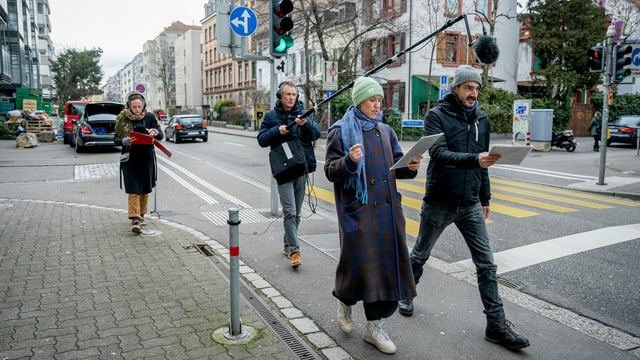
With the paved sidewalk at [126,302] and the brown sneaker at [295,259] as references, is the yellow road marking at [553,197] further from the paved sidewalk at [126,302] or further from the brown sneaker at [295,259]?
the paved sidewalk at [126,302]

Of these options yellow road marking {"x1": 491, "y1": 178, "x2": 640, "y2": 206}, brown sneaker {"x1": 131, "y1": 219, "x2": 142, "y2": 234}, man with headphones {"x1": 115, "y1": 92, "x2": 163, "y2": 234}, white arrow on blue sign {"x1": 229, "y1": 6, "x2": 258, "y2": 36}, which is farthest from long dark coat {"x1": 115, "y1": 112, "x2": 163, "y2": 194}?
yellow road marking {"x1": 491, "y1": 178, "x2": 640, "y2": 206}

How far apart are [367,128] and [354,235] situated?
2.50ft

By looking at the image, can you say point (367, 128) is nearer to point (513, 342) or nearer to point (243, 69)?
point (513, 342)

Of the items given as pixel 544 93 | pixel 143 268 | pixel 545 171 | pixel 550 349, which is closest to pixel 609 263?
pixel 550 349

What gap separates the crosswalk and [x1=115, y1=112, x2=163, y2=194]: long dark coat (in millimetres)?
2851

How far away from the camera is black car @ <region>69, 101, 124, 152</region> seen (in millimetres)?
19953

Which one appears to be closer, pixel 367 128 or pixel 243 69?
pixel 367 128

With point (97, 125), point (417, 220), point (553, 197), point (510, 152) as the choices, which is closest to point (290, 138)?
point (510, 152)

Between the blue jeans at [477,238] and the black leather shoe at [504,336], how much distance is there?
0.05 metres

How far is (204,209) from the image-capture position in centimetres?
913

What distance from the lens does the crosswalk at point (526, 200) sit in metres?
9.04

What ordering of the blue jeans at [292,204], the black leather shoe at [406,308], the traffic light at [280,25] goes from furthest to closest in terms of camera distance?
the traffic light at [280,25]
the blue jeans at [292,204]
the black leather shoe at [406,308]

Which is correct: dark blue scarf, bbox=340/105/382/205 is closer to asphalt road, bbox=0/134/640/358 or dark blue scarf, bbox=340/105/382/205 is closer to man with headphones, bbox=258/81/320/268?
asphalt road, bbox=0/134/640/358

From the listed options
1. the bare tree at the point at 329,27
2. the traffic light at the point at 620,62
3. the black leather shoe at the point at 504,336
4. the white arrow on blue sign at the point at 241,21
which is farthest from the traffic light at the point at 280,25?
the bare tree at the point at 329,27
